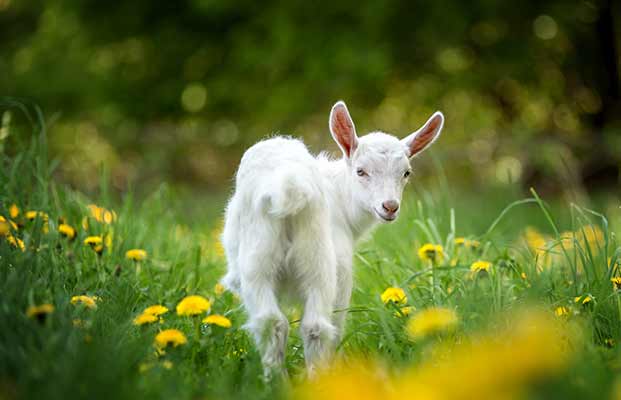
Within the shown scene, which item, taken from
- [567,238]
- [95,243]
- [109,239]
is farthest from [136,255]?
[567,238]

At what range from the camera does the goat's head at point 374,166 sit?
10.3ft

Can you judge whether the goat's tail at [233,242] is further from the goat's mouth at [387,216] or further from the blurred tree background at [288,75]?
the blurred tree background at [288,75]

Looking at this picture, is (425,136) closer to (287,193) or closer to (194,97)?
(287,193)

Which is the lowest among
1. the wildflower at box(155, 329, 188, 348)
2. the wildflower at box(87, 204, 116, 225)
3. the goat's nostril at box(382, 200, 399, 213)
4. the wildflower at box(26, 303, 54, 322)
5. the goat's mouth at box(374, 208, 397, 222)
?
the wildflower at box(155, 329, 188, 348)

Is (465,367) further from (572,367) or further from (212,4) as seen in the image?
(212,4)

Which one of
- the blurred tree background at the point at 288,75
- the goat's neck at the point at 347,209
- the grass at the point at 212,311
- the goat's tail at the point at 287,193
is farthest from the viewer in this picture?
the blurred tree background at the point at 288,75

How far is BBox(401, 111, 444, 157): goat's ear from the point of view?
3.49m

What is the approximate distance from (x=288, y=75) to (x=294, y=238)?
7.66 m

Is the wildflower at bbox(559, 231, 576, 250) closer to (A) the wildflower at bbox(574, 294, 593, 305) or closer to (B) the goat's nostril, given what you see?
(A) the wildflower at bbox(574, 294, 593, 305)

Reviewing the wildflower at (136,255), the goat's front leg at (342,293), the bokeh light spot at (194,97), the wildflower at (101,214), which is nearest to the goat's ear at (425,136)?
the goat's front leg at (342,293)

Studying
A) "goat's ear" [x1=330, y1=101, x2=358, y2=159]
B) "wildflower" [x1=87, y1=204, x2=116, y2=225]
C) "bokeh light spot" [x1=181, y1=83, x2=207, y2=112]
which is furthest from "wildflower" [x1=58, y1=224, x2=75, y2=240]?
"bokeh light spot" [x1=181, y1=83, x2=207, y2=112]

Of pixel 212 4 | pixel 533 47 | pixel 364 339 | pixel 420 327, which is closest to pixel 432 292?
pixel 364 339

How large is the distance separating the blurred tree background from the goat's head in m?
5.92

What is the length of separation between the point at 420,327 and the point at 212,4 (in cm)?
814
